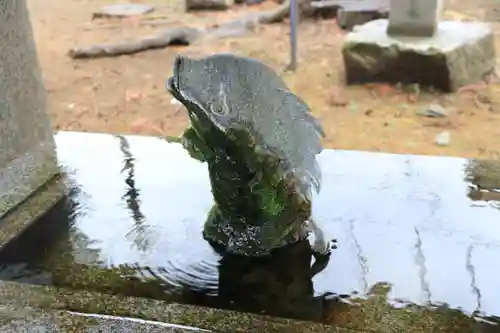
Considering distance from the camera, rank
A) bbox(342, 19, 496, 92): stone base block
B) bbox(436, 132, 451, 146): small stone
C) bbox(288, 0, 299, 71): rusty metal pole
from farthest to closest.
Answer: bbox(288, 0, 299, 71): rusty metal pole → bbox(342, 19, 496, 92): stone base block → bbox(436, 132, 451, 146): small stone

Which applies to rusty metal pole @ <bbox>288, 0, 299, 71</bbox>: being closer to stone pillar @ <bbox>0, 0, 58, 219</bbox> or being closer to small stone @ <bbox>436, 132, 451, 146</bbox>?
small stone @ <bbox>436, 132, 451, 146</bbox>

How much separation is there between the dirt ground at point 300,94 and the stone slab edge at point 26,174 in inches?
59.0

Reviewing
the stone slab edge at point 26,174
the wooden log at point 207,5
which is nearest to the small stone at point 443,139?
the stone slab edge at point 26,174

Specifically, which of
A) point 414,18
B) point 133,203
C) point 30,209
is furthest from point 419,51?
point 30,209

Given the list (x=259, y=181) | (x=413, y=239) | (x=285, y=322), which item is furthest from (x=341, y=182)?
(x=285, y=322)

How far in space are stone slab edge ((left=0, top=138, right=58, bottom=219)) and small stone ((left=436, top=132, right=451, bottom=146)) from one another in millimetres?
1707

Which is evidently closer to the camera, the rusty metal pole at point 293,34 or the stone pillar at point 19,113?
the stone pillar at point 19,113

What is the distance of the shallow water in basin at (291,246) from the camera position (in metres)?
1.02

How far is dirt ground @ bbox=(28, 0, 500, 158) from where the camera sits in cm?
284

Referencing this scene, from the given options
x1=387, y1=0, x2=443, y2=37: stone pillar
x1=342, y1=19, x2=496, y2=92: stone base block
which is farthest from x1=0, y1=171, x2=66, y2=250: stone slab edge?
x1=387, y1=0, x2=443, y2=37: stone pillar

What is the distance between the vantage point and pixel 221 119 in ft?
3.24

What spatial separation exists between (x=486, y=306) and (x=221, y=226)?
17.0 inches

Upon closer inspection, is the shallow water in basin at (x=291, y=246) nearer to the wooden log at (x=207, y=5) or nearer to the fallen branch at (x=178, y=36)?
the fallen branch at (x=178, y=36)

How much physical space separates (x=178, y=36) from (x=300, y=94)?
4.33 ft
